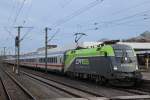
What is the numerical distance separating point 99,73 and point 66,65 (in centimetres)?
1344

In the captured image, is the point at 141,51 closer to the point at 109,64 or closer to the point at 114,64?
the point at 109,64

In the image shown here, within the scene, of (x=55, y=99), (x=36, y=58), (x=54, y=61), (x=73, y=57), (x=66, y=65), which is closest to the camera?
(x=55, y=99)

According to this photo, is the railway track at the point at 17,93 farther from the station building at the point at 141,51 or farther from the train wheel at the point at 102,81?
the station building at the point at 141,51

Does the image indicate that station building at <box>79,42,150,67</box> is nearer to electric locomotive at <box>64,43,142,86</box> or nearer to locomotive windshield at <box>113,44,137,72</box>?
electric locomotive at <box>64,43,142,86</box>

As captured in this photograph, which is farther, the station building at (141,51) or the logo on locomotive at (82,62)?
the station building at (141,51)

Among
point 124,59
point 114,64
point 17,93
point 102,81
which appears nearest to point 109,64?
point 114,64

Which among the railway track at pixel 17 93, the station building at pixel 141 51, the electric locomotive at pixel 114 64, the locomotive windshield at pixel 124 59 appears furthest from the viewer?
the station building at pixel 141 51

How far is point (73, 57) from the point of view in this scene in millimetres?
37938

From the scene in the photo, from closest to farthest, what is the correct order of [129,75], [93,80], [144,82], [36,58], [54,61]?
[129,75], [144,82], [93,80], [54,61], [36,58]

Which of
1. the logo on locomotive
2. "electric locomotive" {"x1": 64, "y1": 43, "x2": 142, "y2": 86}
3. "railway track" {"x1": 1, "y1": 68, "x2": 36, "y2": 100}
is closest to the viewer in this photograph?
"railway track" {"x1": 1, "y1": 68, "x2": 36, "y2": 100}

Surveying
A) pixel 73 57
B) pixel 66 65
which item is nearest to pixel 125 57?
pixel 73 57

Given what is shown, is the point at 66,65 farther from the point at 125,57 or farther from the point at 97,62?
the point at 125,57

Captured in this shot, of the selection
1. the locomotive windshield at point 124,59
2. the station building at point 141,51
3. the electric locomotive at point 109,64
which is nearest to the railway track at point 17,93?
the electric locomotive at point 109,64

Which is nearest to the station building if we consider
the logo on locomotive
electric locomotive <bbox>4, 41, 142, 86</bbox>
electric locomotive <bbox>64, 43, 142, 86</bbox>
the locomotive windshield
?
the logo on locomotive
